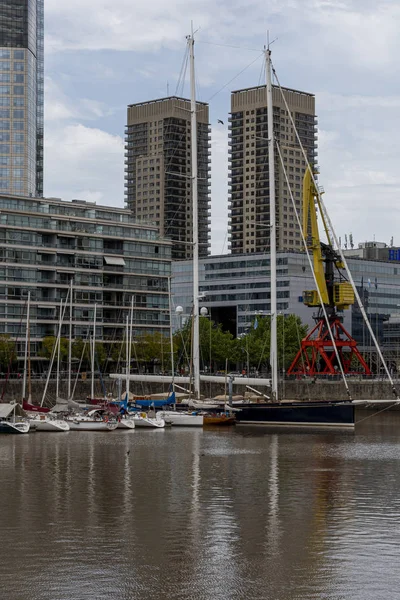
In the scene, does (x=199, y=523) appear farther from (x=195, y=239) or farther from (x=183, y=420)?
(x=195, y=239)

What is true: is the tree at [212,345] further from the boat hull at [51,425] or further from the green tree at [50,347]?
the boat hull at [51,425]

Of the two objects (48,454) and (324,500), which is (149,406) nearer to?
(48,454)

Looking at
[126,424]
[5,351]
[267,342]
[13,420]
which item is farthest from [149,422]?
[267,342]

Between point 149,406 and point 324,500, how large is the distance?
5953 cm

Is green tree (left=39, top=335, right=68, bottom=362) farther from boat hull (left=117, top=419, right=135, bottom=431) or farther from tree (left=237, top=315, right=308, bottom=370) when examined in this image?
boat hull (left=117, top=419, right=135, bottom=431)

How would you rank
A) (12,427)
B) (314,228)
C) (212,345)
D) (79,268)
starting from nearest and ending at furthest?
(12,427)
(314,228)
(79,268)
(212,345)

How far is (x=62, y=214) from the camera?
587 feet

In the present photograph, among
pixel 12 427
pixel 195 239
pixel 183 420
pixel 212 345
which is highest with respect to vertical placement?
pixel 195 239

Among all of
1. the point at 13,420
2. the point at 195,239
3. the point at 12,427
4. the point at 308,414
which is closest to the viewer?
the point at 12,427

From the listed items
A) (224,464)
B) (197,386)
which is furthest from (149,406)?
(224,464)

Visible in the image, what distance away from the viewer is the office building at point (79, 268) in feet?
560

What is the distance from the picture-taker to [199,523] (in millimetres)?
44625

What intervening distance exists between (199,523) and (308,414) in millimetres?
50738

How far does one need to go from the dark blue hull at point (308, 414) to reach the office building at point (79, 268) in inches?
2918
